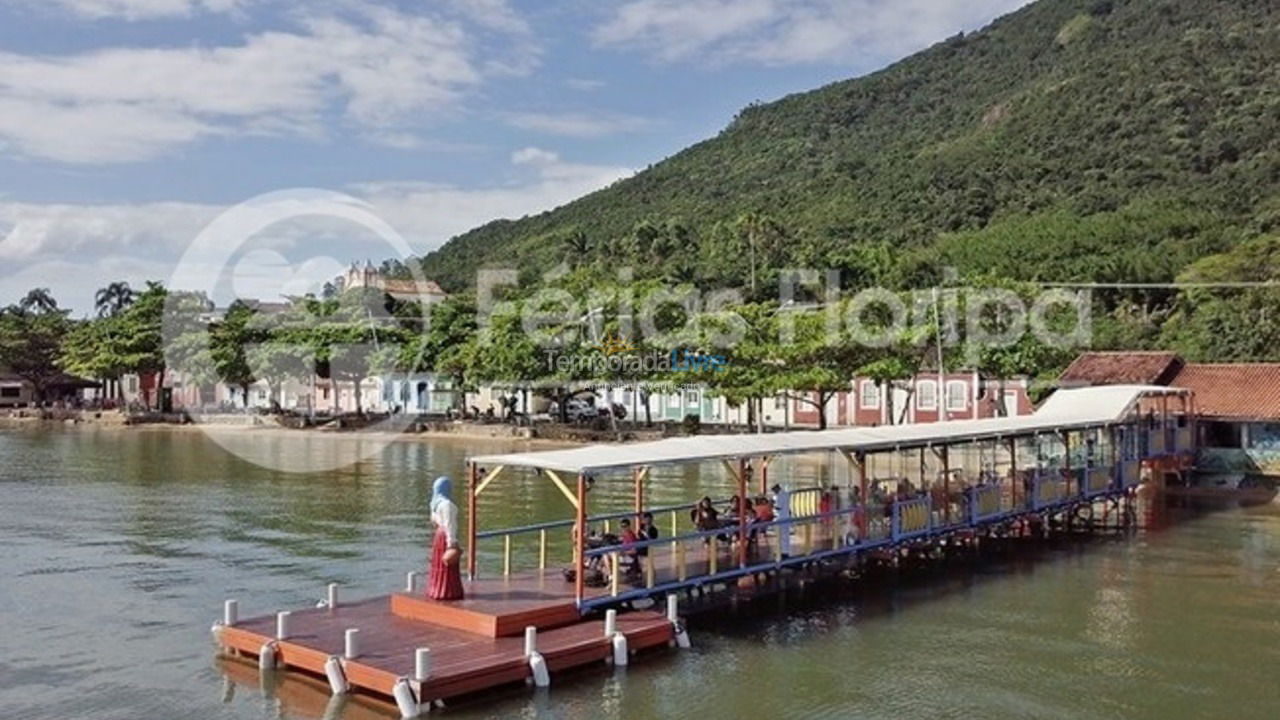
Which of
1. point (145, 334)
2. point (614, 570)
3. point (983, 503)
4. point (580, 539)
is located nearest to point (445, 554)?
point (580, 539)

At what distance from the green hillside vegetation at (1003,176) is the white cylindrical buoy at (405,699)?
45.6 meters

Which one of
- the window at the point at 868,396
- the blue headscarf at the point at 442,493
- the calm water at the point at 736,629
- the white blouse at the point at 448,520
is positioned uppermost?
the window at the point at 868,396

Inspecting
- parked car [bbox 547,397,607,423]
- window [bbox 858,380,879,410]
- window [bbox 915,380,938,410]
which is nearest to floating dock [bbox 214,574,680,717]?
window [bbox 915,380,938,410]

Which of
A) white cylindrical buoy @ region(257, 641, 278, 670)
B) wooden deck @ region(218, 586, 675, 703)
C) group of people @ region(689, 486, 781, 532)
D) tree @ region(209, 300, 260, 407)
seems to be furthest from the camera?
tree @ region(209, 300, 260, 407)

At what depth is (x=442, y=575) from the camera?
1833 cm

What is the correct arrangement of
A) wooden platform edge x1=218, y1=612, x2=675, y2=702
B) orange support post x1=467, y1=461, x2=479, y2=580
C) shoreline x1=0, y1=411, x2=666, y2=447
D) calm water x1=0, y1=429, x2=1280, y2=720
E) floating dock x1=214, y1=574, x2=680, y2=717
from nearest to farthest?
wooden platform edge x1=218, y1=612, x2=675, y2=702, floating dock x1=214, y1=574, x2=680, y2=717, calm water x1=0, y1=429, x2=1280, y2=720, orange support post x1=467, y1=461, x2=479, y2=580, shoreline x1=0, y1=411, x2=666, y2=447

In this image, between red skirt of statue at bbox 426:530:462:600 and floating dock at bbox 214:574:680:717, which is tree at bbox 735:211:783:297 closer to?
floating dock at bbox 214:574:680:717

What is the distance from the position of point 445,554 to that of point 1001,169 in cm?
10137

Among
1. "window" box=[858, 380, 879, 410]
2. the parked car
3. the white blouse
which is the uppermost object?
"window" box=[858, 380, 879, 410]

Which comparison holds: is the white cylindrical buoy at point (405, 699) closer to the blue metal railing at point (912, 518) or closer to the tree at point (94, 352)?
the blue metal railing at point (912, 518)

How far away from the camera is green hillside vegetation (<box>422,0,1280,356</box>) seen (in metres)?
86.5

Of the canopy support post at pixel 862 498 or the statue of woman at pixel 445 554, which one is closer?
the statue of woman at pixel 445 554

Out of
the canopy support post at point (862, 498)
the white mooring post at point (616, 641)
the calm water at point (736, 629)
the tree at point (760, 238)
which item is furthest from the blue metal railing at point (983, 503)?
the tree at point (760, 238)

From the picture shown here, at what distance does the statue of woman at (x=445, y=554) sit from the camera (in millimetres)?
18188
